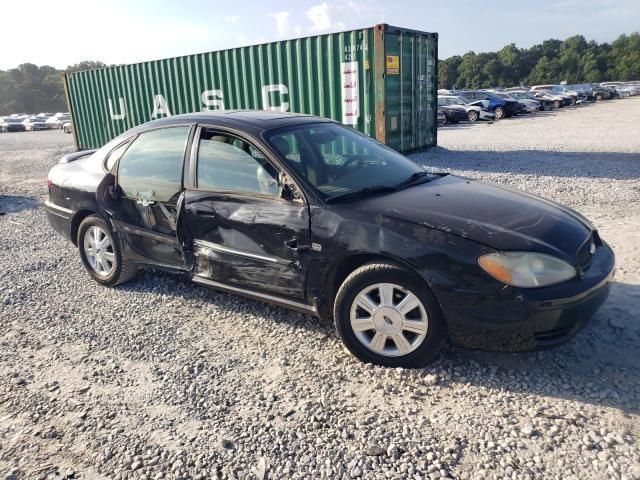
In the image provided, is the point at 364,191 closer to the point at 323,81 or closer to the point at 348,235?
the point at 348,235

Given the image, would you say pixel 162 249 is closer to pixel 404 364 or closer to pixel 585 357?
pixel 404 364

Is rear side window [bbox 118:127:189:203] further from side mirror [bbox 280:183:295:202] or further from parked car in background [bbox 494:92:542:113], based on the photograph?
parked car in background [bbox 494:92:542:113]

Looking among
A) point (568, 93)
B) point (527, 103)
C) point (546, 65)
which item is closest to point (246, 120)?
point (527, 103)

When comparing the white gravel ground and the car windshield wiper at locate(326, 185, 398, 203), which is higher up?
the car windshield wiper at locate(326, 185, 398, 203)

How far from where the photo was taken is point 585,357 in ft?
10.1

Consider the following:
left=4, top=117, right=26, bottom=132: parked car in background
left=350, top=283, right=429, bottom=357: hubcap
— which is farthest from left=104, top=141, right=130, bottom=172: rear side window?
left=4, top=117, right=26, bottom=132: parked car in background

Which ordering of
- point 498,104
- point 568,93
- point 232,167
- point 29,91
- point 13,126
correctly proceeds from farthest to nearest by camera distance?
point 29,91 → point 13,126 → point 568,93 → point 498,104 → point 232,167

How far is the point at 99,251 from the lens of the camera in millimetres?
4621

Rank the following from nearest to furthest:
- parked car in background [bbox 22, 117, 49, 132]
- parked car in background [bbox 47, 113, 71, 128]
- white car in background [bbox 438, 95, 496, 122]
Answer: white car in background [bbox 438, 95, 496, 122] → parked car in background [bbox 47, 113, 71, 128] → parked car in background [bbox 22, 117, 49, 132]

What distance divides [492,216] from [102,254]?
11.4 ft

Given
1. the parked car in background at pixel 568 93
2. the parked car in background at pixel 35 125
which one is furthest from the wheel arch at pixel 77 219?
the parked car in background at pixel 35 125

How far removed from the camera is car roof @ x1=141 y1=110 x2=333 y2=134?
3686 millimetres

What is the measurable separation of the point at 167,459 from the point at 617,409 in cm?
231

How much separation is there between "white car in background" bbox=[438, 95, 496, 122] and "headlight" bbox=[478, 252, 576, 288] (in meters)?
22.6
